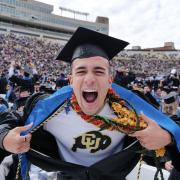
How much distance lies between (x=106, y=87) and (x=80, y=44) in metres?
0.38

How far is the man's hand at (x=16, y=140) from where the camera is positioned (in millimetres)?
1948

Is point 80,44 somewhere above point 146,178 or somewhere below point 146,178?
above

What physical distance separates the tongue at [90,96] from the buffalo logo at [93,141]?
25 centimetres

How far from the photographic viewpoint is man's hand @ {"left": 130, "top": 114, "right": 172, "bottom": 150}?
5.98 feet

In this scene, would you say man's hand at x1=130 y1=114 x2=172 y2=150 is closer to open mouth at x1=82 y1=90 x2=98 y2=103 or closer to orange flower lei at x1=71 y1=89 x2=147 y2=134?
orange flower lei at x1=71 y1=89 x2=147 y2=134

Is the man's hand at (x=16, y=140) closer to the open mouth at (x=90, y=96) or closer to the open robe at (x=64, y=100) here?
the open robe at (x=64, y=100)

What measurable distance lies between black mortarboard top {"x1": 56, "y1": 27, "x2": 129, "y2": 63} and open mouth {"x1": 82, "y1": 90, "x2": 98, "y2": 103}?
24 cm

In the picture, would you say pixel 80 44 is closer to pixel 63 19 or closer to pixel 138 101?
pixel 138 101

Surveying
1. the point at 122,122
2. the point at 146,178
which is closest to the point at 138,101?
the point at 122,122

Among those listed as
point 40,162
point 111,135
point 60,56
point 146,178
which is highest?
point 60,56

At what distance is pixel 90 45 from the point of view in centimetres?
220

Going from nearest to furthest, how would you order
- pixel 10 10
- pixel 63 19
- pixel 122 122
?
pixel 122 122 → pixel 10 10 → pixel 63 19

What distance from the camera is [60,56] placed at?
2.37 m

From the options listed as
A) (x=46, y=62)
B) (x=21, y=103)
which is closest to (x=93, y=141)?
(x=21, y=103)
